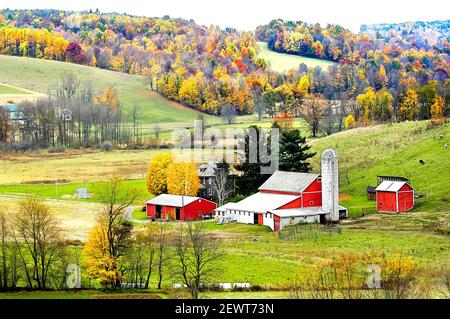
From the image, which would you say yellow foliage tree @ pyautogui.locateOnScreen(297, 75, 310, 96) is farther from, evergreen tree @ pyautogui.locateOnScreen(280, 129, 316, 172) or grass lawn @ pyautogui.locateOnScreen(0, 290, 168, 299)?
grass lawn @ pyautogui.locateOnScreen(0, 290, 168, 299)

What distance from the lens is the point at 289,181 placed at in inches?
1921

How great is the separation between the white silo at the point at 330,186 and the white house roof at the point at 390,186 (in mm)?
2492

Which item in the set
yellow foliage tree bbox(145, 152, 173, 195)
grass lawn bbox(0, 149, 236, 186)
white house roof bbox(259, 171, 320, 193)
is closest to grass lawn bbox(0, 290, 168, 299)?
white house roof bbox(259, 171, 320, 193)

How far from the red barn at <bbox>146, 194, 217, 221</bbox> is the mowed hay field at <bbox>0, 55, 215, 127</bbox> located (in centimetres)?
5874

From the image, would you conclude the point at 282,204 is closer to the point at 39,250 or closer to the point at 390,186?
the point at 390,186

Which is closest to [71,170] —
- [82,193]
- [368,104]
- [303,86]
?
[82,193]

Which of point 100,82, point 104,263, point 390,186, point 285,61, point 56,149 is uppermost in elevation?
point 285,61

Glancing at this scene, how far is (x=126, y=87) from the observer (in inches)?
5069

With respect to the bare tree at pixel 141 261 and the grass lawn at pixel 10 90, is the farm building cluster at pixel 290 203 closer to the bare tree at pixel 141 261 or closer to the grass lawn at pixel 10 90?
the bare tree at pixel 141 261

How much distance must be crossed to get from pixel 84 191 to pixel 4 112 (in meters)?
41.1

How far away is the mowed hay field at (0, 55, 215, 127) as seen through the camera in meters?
113

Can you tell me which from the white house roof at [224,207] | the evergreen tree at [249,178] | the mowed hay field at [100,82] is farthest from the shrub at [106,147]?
the white house roof at [224,207]

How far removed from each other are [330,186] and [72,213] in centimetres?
1590

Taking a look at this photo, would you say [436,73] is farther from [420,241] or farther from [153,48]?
[420,241]
